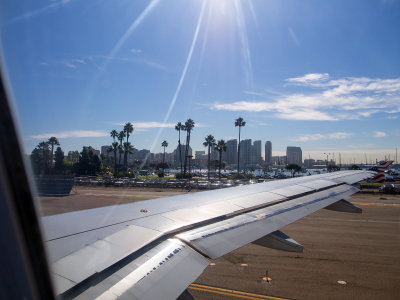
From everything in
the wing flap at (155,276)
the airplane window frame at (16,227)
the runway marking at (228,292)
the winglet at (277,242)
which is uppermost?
the airplane window frame at (16,227)

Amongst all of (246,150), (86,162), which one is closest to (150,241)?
(86,162)

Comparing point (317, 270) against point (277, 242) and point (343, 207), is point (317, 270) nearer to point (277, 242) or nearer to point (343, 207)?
point (343, 207)

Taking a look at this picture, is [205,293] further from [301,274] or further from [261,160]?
[261,160]

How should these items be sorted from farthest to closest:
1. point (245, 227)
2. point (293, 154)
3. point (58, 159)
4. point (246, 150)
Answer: point (293, 154), point (246, 150), point (58, 159), point (245, 227)

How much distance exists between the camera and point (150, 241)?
2920 mm

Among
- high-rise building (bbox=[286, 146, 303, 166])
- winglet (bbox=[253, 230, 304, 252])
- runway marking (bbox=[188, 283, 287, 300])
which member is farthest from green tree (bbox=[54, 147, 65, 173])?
high-rise building (bbox=[286, 146, 303, 166])

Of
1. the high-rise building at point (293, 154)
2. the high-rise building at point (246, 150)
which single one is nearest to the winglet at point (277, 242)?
the high-rise building at point (246, 150)

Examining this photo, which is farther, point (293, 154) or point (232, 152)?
point (232, 152)

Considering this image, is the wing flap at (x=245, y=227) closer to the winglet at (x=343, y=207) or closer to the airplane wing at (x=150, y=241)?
the airplane wing at (x=150, y=241)

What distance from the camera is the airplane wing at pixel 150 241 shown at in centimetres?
215

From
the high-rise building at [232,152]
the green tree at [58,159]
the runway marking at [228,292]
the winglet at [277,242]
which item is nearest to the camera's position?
the winglet at [277,242]

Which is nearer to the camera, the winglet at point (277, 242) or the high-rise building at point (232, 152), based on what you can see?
the winglet at point (277, 242)

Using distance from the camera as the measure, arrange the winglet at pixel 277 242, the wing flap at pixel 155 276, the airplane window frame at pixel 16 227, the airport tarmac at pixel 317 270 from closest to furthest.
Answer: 1. the airplane window frame at pixel 16 227
2. the wing flap at pixel 155 276
3. the winglet at pixel 277 242
4. the airport tarmac at pixel 317 270

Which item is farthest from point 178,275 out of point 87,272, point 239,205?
point 239,205
